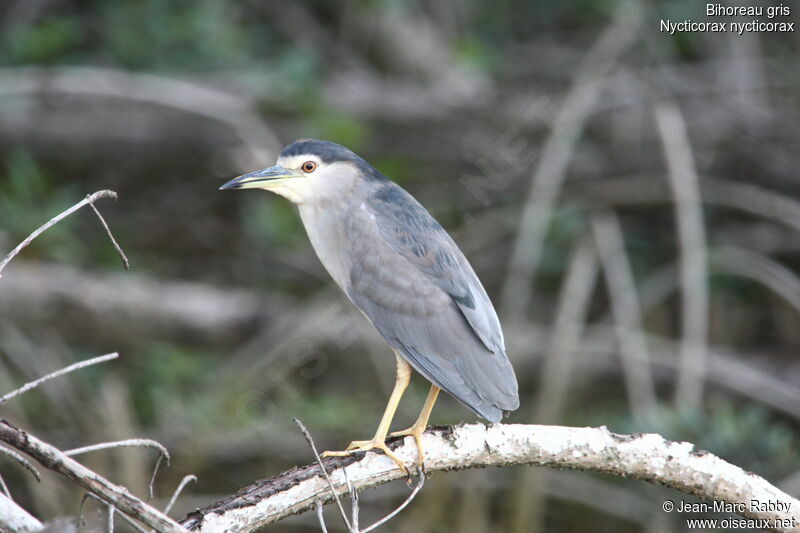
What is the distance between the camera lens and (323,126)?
407 centimetres

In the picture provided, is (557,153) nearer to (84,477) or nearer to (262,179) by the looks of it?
(262,179)

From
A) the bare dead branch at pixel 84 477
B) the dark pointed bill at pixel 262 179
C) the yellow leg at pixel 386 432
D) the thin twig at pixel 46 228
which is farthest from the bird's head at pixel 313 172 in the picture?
the bare dead branch at pixel 84 477

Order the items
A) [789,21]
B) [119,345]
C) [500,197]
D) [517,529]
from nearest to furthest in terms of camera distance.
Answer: [517,529]
[119,345]
[500,197]
[789,21]

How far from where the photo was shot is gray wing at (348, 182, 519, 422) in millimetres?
2092

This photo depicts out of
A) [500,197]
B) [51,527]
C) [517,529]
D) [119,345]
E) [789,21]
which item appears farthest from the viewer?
[789,21]

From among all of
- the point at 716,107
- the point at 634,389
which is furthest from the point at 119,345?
the point at 716,107

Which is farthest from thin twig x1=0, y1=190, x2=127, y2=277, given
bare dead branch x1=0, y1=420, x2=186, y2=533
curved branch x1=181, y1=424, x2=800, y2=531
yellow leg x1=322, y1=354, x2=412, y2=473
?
yellow leg x1=322, y1=354, x2=412, y2=473

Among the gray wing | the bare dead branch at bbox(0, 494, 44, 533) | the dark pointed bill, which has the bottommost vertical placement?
the bare dead branch at bbox(0, 494, 44, 533)

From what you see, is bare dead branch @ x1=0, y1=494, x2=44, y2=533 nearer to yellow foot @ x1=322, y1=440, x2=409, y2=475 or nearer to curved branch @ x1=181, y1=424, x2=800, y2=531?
curved branch @ x1=181, y1=424, x2=800, y2=531

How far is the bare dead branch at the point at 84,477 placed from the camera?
3.96 ft

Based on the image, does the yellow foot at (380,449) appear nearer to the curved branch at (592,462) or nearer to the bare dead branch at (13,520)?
the curved branch at (592,462)

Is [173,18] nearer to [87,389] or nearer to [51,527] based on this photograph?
[87,389]

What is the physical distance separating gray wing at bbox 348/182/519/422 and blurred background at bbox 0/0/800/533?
1390 mm

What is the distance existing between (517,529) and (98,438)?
1.77 meters
